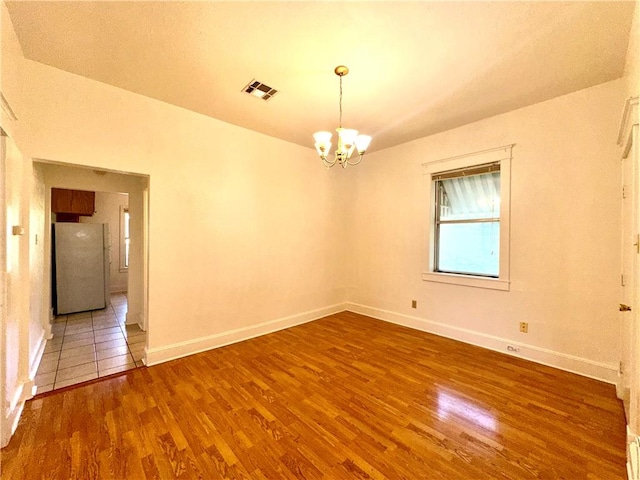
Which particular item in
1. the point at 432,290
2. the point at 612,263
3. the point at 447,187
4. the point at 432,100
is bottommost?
the point at 432,290

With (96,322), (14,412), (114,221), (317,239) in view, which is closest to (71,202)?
(114,221)

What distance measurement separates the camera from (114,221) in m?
6.91

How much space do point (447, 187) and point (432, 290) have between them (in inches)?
59.4

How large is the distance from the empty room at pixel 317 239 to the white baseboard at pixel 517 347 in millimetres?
27

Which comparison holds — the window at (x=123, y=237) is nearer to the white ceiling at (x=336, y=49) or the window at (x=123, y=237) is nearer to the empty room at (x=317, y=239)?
the empty room at (x=317, y=239)

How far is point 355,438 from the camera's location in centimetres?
178

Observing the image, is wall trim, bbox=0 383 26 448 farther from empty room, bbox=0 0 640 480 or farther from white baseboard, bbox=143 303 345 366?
white baseboard, bbox=143 303 345 366

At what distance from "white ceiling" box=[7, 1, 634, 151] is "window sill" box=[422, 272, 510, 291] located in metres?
2.03

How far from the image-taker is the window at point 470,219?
3178 mm

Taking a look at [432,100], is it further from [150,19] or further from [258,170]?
[150,19]

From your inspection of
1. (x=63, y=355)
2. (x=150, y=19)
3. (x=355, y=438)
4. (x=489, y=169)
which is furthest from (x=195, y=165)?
(x=489, y=169)

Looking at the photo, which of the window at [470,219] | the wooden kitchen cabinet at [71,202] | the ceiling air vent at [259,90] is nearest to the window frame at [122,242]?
the wooden kitchen cabinet at [71,202]

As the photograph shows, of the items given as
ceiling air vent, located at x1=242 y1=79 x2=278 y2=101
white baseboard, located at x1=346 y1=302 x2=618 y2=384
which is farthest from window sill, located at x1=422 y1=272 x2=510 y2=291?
ceiling air vent, located at x1=242 y1=79 x2=278 y2=101

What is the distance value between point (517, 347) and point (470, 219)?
5.34 feet
